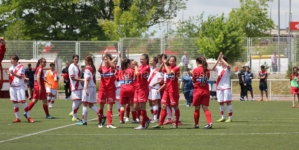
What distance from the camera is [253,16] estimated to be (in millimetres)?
82812

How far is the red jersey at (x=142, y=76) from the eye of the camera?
18.5 metres

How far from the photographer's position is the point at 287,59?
49.1 m

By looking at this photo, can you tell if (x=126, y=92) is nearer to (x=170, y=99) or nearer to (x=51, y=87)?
(x=170, y=99)

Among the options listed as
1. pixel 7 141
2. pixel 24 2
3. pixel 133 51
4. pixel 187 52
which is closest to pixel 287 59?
pixel 187 52

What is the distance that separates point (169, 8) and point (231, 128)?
61.4m

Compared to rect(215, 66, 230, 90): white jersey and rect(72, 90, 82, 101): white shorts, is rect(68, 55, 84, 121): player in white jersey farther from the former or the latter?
rect(215, 66, 230, 90): white jersey

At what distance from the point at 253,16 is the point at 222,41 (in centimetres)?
2967

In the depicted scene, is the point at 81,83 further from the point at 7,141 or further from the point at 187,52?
the point at 187,52

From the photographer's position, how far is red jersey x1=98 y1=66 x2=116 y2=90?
Result: 18875mm

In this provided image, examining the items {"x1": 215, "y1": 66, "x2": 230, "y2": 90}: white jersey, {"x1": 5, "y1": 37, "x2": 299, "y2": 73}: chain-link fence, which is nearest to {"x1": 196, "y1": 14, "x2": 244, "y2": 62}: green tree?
{"x1": 5, "y1": 37, "x2": 299, "y2": 73}: chain-link fence

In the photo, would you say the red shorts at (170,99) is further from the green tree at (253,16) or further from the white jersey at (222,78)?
the green tree at (253,16)

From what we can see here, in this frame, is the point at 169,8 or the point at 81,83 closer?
the point at 81,83

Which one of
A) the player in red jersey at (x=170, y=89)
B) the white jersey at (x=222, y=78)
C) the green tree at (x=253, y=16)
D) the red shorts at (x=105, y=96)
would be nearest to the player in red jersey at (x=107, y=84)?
the red shorts at (x=105, y=96)

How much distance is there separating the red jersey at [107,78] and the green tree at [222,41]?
3075 cm
